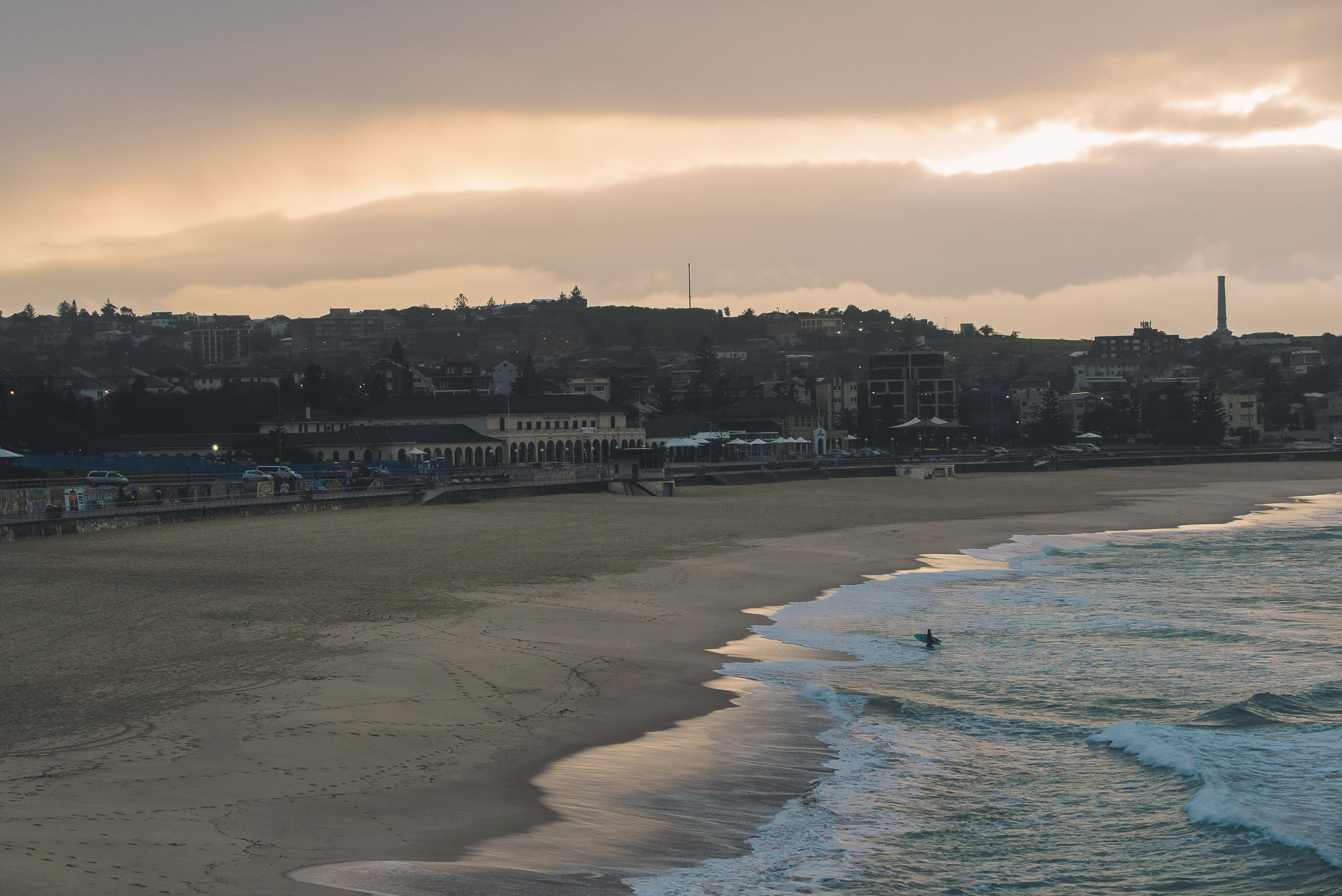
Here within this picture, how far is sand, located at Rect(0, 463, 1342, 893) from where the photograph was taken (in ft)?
30.0

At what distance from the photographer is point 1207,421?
122562mm

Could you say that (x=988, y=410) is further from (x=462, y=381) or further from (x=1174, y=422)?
(x=462, y=381)

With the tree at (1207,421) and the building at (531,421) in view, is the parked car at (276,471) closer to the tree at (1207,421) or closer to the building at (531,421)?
the building at (531,421)

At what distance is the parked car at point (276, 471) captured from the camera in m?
55.2

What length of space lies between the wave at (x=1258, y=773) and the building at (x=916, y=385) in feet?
391

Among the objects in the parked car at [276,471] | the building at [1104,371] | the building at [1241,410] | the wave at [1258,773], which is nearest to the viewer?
the wave at [1258,773]

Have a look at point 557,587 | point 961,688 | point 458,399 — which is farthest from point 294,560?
point 458,399

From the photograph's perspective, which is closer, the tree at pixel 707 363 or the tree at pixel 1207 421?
the tree at pixel 1207 421

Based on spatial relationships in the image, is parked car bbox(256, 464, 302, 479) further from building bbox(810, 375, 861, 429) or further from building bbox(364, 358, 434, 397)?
building bbox(810, 375, 861, 429)

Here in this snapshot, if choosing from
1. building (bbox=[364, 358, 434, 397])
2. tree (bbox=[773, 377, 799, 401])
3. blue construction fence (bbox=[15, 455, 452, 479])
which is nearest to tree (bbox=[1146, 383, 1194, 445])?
tree (bbox=[773, 377, 799, 401])

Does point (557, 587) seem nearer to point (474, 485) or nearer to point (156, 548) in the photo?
point (156, 548)

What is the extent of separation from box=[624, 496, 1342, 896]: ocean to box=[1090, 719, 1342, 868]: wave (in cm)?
3

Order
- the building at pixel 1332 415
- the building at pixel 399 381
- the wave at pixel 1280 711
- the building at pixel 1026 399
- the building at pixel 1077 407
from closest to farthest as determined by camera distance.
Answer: the wave at pixel 1280 711 → the building at pixel 399 381 → the building at pixel 1026 399 → the building at pixel 1077 407 → the building at pixel 1332 415

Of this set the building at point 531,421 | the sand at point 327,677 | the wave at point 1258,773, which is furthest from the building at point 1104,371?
the wave at point 1258,773
